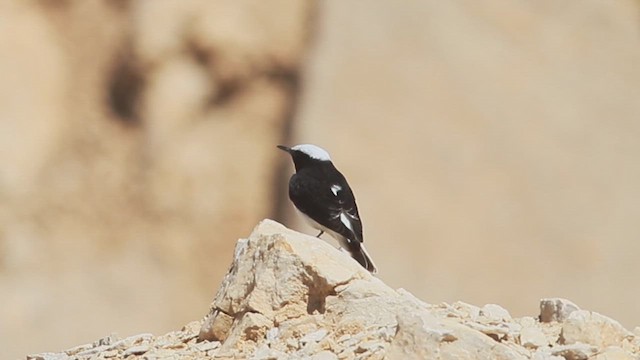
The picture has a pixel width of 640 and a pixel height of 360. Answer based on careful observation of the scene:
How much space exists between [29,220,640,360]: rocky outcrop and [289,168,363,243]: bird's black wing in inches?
79.0

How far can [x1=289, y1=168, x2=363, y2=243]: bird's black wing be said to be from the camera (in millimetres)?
7914

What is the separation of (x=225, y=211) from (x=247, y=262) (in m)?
10.1

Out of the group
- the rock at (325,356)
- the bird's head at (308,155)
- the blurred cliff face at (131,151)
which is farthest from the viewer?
the blurred cliff face at (131,151)

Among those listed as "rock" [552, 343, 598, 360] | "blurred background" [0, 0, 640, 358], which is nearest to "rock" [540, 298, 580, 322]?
"rock" [552, 343, 598, 360]

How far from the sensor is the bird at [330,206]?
789cm

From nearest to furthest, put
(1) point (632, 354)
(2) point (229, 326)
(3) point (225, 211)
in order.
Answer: (1) point (632, 354) < (2) point (229, 326) < (3) point (225, 211)

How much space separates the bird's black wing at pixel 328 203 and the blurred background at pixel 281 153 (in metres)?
7.20

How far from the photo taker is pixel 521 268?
1572cm

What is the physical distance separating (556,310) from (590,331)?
0.48 m

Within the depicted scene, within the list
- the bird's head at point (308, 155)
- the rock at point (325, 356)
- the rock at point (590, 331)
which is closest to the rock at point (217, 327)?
the rock at point (325, 356)

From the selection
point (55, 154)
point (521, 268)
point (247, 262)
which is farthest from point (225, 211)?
point (247, 262)

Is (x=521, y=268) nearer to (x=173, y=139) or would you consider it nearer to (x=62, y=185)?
(x=173, y=139)

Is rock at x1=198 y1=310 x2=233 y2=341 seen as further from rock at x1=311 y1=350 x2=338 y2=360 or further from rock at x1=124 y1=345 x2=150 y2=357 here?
rock at x1=311 y1=350 x2=338 y2=360

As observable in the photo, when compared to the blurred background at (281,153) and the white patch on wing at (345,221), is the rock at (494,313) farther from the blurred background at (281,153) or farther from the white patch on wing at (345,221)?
the blurred background at (281,153)
